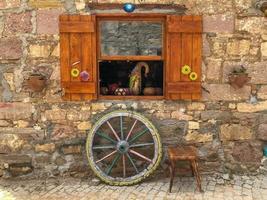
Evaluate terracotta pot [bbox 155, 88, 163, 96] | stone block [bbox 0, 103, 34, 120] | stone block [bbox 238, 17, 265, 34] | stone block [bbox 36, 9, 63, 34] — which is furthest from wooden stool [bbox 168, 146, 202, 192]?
stone block [bbox 36, 9, 63, 34]

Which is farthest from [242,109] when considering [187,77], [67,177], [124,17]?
[67,177]

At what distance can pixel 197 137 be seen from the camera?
16.4 feet

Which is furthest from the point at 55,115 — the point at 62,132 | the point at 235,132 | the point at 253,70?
the point at 253,70

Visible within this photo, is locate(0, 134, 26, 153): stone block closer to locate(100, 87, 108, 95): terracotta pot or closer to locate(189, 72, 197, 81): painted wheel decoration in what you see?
locate(100, 87, 108, 95): terracotta pot

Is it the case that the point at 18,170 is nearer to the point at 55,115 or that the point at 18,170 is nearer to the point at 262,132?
the point at 55,115

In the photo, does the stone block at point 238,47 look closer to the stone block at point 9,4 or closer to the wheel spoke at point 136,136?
the wheel spoke at point 136,136

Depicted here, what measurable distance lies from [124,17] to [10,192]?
2635mm

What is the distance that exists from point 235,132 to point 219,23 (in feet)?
4.75

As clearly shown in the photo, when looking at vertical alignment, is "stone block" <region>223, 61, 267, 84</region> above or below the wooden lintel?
below

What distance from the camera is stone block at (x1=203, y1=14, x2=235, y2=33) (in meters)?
4.81

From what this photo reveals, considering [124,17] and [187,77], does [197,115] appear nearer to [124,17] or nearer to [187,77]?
[187,77]

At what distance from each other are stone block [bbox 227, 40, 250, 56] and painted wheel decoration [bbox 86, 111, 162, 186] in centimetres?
141

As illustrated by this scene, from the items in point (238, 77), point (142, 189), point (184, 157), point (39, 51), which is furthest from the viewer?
point (39, 51)

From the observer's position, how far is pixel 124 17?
487 cm
